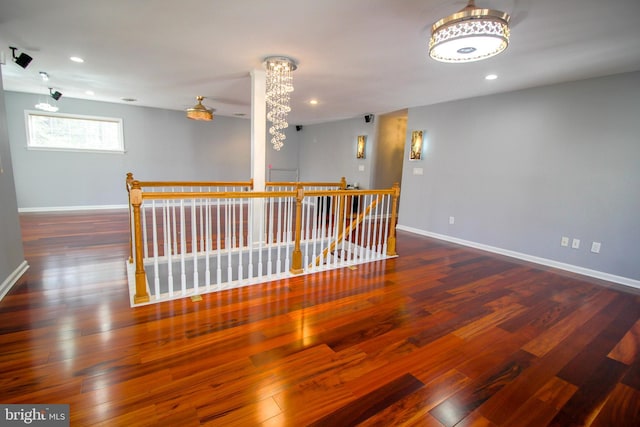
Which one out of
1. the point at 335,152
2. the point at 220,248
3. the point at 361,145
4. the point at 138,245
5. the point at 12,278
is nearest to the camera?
the point at 138,245

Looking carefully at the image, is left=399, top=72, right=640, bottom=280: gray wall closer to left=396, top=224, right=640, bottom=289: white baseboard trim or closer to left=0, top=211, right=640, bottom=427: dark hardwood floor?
left=396, top=224, right=640, bottom=289: white baseboard trim

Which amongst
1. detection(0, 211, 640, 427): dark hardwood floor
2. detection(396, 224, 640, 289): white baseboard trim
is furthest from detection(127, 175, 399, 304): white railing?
detection(396, 224, 640, 289): white baseboard trim

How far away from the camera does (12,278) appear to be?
2807 millimetres

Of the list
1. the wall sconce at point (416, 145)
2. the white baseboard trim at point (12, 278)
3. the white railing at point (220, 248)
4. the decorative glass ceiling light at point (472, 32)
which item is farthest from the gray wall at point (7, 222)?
the wall sconce at point (416, 145)

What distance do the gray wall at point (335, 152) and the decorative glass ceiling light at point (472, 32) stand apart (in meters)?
4.66

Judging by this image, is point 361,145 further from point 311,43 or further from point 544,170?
point 311,43

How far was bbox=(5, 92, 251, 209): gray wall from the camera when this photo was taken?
602 cm

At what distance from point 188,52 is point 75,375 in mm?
3129

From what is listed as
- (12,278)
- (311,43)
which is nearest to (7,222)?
(12,278)

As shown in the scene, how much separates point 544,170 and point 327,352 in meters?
4.06

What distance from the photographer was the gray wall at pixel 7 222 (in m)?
2.69

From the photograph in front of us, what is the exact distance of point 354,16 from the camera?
2305 mm

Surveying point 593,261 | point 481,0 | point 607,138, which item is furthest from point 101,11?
point 593,261

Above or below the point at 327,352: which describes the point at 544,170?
above
